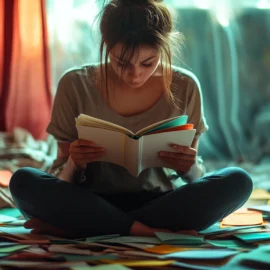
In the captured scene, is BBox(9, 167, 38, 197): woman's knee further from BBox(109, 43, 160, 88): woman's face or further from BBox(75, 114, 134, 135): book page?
BBox(109, 43, 160, 88): woman's face

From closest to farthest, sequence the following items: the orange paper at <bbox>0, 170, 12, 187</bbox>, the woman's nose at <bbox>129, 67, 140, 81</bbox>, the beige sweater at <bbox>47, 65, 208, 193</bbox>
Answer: the woman's nose at <bbox>129, 67, 140, 81</bbox> → the beige sweater at <bbox>47, 65, 208, 193</bbox> → the orange paper at <bbox>0, 170, 12, 187</bbox>

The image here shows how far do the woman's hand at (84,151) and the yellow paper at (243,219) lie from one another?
15.1 inches

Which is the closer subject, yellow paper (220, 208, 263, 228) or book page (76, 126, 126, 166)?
book page (76, 126, 126, 166)

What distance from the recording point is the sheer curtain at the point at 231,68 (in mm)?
2404

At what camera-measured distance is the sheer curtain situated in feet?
7.89

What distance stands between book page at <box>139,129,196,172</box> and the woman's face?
168 mm

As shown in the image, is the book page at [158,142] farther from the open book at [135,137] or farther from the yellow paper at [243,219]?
the yellow paper at [243,219]

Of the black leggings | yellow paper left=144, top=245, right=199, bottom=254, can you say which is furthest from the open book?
yellow paper left=144, top=245, right=199, bottom=254

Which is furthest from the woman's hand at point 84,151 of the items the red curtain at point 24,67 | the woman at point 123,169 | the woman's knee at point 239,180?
the red curtain at point 24,67

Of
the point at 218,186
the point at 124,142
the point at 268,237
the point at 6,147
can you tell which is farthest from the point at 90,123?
the point at 6,147

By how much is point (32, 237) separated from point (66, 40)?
1.11 m

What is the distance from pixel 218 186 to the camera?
4.84ft

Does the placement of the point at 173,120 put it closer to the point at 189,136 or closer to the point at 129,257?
the point at 189,136

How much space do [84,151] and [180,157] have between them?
229mm
